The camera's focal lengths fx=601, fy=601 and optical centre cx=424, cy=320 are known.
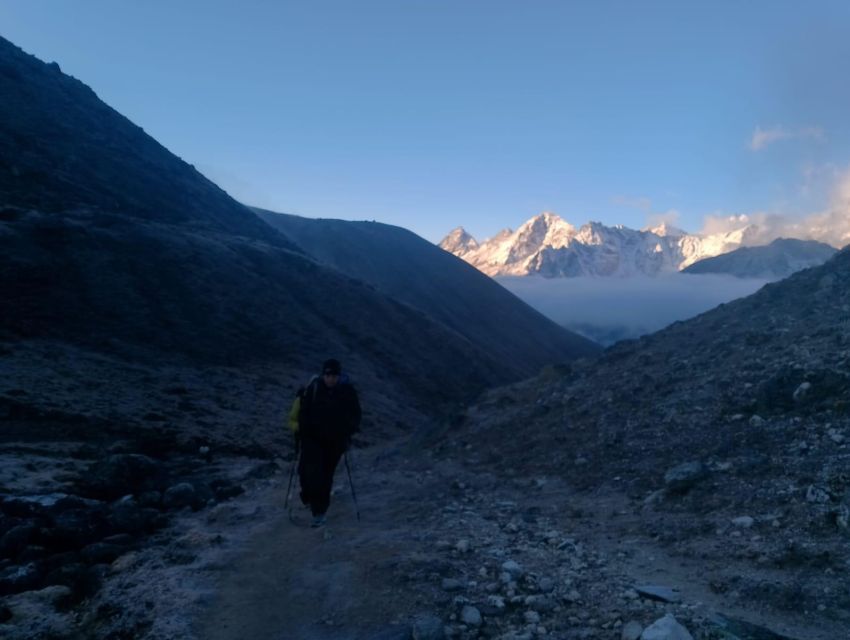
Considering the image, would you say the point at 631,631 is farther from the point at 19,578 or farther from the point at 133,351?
the point at 133,351

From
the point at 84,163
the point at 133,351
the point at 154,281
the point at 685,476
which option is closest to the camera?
the point at 685,476

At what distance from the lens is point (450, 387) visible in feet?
156

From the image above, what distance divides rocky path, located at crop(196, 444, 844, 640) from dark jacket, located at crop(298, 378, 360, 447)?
1317 millimetres

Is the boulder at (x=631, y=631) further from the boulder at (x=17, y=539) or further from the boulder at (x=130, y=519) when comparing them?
the boulder at (x=17, y=539)

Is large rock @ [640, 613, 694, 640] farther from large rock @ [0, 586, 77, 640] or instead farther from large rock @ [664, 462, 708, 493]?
large rock @ [0, 586, 77, 640]

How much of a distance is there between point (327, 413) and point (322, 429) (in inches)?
9.8

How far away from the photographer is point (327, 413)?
29.6ft

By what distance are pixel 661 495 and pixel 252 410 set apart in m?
18.2

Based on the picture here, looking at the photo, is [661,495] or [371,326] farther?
[371,326]

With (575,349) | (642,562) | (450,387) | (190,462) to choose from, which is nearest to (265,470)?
(190,462)

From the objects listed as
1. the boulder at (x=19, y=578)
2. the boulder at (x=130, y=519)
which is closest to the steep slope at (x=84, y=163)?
the boulder at (x=130, y=519)

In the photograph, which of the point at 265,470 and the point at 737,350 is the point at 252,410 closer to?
the point at 265,470

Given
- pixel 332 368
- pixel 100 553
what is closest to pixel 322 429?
pixel 332 368

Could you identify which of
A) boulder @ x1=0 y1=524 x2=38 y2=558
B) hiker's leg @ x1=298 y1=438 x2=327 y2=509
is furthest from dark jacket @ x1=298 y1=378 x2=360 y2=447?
boulder @ x1=0 y1=524 x2=38 y2=558
